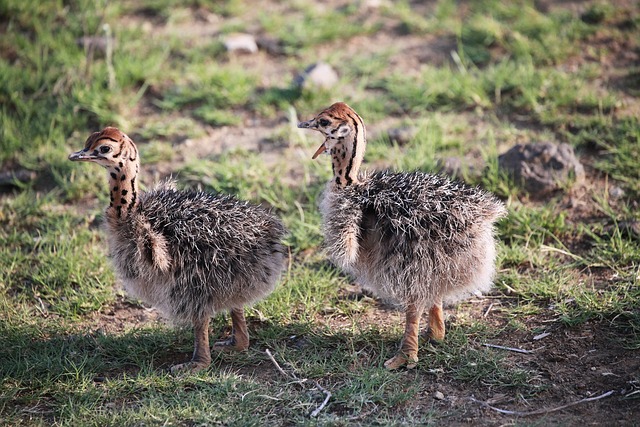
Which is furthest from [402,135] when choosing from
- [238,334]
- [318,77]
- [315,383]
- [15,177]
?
[15,177]

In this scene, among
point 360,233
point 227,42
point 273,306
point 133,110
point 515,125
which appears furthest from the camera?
point 227,42

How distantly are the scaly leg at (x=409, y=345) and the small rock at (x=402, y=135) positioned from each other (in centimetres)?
267

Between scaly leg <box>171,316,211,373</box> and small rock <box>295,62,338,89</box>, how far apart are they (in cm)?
358

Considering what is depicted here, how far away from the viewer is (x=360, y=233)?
193 inches

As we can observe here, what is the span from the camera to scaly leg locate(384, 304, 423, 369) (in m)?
4.97

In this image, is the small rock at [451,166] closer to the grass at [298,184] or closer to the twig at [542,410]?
the grass at [298,184]

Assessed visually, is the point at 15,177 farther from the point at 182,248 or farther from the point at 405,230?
the point at 405,230

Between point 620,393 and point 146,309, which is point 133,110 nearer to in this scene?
point 146,309

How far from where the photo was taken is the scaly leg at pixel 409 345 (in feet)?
16.3

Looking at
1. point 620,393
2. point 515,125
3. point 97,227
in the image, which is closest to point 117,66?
point 97,227

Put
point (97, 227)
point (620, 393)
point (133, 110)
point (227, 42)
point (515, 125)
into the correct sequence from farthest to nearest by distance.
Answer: point (227, 42)
point (133, 110)
point (515, 125)
point (97, 227)
point (620, 393)

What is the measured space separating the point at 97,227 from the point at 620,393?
4255 millimetres

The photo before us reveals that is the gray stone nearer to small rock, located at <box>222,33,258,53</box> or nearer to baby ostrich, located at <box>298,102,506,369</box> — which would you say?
baby ostrich, located at <box>298,102,506,369</box>

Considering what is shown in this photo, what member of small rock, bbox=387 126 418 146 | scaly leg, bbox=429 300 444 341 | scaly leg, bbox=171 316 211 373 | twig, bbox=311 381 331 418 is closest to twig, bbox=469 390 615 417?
scaly leg, bbox=429 300 444 341
